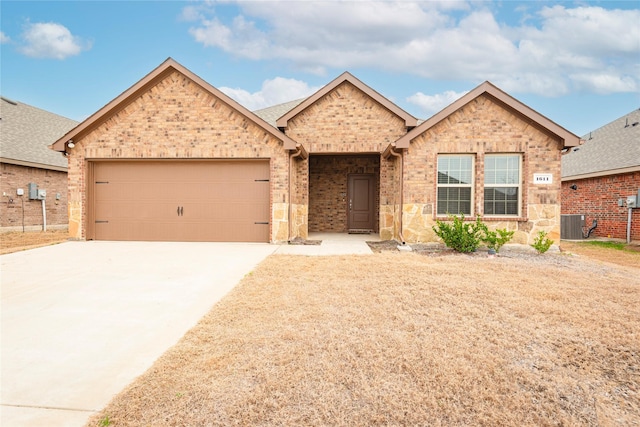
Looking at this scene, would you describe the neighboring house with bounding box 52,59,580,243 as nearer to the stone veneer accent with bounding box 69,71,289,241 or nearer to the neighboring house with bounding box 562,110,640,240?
the stone veneer accent with bounding box 69,71,289,241

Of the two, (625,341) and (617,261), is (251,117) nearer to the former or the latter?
(625,341)

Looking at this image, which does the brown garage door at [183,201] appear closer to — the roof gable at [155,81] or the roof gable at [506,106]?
the roof gable at [155,81]

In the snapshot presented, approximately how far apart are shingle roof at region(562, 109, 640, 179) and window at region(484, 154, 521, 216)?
22.0 ft

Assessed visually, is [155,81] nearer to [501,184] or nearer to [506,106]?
[506,106]

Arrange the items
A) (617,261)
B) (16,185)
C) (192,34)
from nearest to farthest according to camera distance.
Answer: (617,261)
(16,185)
(192,34)

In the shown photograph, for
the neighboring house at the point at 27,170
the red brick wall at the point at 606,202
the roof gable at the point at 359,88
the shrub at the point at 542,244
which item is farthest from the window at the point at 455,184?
the neighboring house at the point at 27,170

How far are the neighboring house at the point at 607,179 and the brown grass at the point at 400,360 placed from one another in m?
10.7

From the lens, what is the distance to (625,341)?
3.35 meters

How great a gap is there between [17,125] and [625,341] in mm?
22102

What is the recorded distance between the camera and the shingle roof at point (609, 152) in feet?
44.1

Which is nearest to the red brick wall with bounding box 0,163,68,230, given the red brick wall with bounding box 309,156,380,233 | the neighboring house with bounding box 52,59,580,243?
the neighboring house with bounding box 52,59,580,243

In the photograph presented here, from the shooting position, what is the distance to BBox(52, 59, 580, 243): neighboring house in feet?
31.2

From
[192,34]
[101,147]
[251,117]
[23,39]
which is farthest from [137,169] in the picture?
[23,39]

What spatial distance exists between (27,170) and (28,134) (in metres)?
2.62
